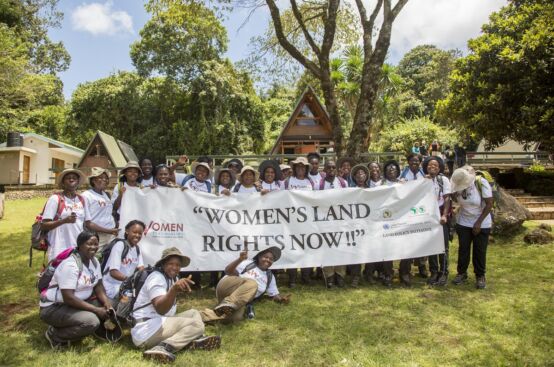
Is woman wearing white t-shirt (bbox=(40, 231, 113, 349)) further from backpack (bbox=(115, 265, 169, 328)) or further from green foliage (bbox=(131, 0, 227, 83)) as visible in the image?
green foliage (bbox=(131, 0, 227, 83))

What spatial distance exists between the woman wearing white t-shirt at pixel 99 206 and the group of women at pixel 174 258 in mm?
12

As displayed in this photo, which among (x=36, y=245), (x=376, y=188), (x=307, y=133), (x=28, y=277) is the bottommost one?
(x=28, y=277)

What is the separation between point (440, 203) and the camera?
22.0ft

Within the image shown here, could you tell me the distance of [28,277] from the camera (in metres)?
7.08

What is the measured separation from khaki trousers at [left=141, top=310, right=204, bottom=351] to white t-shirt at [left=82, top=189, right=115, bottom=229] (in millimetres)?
1898

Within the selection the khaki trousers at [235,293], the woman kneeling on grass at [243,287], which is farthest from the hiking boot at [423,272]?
the khaki trousers at [235,293]

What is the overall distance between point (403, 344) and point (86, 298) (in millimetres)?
3249

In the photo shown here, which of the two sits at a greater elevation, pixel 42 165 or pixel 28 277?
pixel 42 165

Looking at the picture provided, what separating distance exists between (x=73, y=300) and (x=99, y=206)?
63.1 inches

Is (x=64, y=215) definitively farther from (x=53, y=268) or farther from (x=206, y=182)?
(x=206, y=182)

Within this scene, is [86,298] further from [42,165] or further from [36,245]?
[42,165]

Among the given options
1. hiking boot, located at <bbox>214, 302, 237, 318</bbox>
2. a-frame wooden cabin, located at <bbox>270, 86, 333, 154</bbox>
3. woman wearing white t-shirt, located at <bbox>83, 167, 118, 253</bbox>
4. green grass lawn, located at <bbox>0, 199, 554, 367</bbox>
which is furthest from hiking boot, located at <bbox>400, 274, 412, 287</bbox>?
a-frame wooden cabin, located at <bbox>270, 86, 333, 154</bbox>

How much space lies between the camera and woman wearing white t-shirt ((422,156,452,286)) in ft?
21.4

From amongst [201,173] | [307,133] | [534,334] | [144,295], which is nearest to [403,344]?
[534,334]
